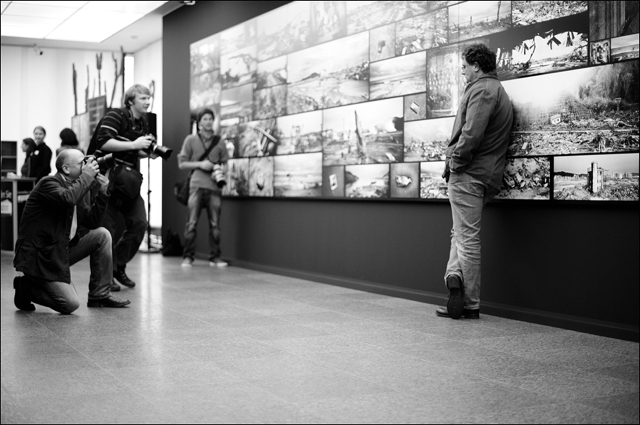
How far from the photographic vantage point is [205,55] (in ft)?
32.8

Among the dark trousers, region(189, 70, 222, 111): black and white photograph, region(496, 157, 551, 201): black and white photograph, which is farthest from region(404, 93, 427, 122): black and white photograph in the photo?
region(189, 70, 222, 111): black and white photograph

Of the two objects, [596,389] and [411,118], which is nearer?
[596,389]

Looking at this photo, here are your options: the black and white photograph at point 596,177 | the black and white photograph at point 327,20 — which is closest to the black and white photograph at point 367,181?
the black and white photograph at point 327,20

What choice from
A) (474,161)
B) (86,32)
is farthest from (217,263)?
(86,32)

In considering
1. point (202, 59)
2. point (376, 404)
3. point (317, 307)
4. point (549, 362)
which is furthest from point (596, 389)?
point (202, 59)

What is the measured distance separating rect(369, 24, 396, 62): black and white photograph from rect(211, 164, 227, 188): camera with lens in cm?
249

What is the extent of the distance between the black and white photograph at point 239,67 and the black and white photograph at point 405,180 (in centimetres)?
290

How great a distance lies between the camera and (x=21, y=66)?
51.9 feet

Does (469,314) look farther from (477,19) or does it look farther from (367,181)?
(477,19)

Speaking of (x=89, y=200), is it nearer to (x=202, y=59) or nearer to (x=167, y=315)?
(x=167, y=315)

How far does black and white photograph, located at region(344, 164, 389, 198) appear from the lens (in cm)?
661

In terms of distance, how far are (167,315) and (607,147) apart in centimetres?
294

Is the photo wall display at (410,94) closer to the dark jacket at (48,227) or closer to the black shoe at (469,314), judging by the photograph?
the black shoe at (469,314)

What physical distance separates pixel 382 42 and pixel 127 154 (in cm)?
227
